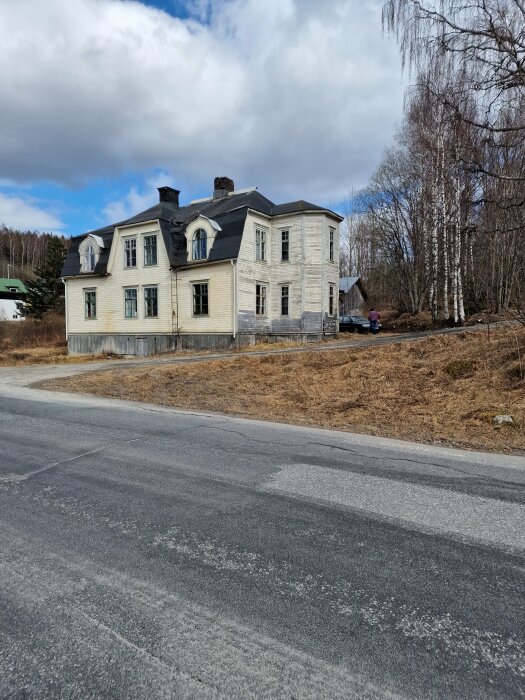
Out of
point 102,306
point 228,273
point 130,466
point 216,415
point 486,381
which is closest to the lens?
point 130,466

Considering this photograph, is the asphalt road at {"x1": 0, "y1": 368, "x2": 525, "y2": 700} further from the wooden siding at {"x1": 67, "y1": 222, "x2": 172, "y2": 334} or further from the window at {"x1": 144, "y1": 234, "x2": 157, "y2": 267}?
the window at {"x1": 144, "y1": 234, "x2": 157, "y2": 267}

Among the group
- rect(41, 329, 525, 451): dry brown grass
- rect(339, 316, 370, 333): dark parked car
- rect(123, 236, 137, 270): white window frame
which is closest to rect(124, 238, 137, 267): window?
rect(123, 236, 137, 270): white window frame

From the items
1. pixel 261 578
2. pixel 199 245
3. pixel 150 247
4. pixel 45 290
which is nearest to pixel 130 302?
pixel 150 247

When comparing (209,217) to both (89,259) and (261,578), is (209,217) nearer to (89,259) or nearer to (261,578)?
(89,259)

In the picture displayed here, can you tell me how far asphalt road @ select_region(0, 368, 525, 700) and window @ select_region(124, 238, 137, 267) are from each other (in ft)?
78.7

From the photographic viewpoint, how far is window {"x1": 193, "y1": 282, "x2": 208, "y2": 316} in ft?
81.8

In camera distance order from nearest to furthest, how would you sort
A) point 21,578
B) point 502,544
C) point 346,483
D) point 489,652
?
point 489,652 → point 21,578 → point 502,544 → point 346,483

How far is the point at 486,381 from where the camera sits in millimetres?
9180

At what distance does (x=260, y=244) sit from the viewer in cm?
2572

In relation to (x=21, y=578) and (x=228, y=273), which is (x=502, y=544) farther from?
(x=228, y=273)

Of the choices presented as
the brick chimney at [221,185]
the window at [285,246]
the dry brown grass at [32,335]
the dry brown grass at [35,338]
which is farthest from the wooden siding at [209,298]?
the dry brown grass at [32,335]

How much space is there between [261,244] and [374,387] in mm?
17118

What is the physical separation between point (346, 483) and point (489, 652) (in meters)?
2.38

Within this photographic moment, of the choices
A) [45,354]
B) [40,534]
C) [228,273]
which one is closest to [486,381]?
[40,534]
